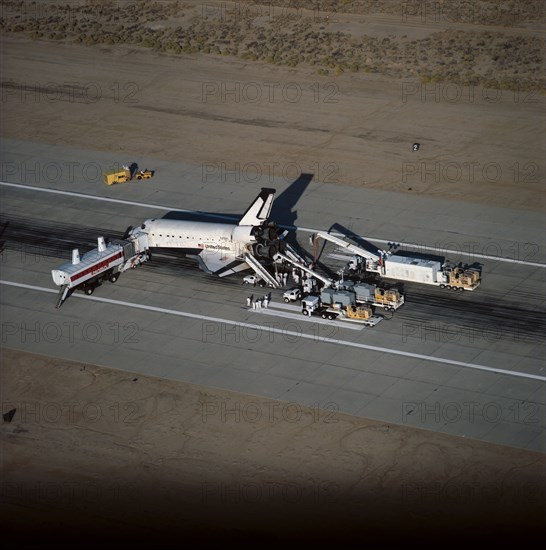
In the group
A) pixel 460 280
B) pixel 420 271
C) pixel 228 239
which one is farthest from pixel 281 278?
pixel 460 280

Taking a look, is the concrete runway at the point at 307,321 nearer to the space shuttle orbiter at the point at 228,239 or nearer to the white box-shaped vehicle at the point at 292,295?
the white box-shaped vehicle at the point at 292,295

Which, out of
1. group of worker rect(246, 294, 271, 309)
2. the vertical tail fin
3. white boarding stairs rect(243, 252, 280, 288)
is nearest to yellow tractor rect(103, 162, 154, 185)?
the vertical tail fin

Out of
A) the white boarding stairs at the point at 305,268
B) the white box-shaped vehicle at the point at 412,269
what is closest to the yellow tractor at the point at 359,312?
the white boarding stairs at the point at 305,268

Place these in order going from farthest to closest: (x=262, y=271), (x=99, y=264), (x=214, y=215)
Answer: (x=214, y=215)
(x=262, y=271)
(x=99, y=264)

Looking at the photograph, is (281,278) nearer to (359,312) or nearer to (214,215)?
(359,312)

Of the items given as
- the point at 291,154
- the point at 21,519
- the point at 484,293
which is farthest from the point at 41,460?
the point at 291,154

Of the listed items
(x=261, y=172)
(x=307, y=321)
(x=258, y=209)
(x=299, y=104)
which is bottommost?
(x=307, y=321)
